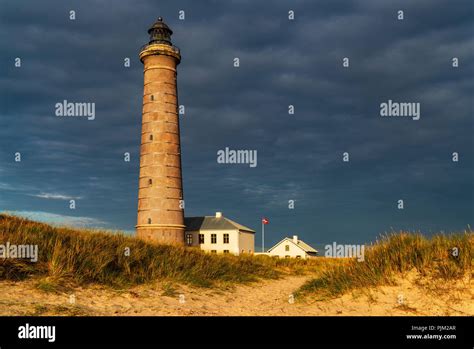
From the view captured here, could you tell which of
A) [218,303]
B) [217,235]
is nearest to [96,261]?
[218,303]

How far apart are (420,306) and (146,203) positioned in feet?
95.1

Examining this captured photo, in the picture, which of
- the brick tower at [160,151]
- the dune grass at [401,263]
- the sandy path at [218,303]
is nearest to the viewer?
the sandy path at [218,303]

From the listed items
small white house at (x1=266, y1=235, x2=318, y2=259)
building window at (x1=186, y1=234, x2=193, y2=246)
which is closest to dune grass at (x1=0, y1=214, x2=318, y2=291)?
→ building window at (x1=186, y1=234, x2=193, y2=246)

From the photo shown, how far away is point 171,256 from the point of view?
1422 centimetres

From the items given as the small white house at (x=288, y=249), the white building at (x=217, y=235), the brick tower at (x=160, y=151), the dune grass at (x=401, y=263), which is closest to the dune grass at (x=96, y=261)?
the dune grass at (x=401, y=263)

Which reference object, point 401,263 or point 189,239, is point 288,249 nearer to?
A: point 189,239

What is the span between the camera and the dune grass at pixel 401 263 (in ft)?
31.5

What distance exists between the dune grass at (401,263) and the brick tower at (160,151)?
2484 centimetres

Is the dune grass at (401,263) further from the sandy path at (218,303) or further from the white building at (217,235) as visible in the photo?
the white building at (217,235)

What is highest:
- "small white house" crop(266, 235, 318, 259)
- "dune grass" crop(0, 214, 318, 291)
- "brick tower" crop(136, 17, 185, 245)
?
"brick tower" crop(136, 17, 185, 245)

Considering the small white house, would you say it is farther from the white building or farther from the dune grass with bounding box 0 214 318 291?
the dune grass with bounding box 0 214 318 291

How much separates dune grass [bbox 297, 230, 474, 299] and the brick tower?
24.8 meters

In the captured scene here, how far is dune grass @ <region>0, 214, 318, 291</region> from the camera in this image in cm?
995
